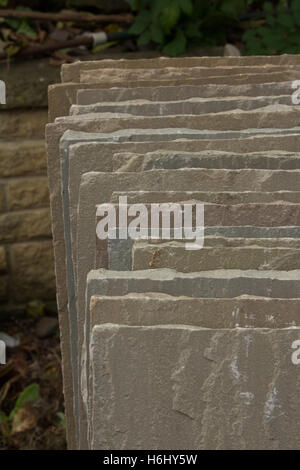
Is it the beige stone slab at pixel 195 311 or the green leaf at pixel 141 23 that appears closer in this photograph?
the beige stone slab at pixel 195 311

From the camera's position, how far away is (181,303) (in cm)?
69

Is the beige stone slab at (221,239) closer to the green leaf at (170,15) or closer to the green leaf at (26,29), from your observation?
the green leaf at (170,15)

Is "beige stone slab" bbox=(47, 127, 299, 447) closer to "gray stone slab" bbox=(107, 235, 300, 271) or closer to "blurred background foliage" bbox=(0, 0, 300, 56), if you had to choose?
"gray stone slab" bbox=(107, 235, 300, 271)

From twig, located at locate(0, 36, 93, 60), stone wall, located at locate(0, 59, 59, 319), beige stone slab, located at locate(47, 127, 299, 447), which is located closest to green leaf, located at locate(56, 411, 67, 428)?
stone wall, located at locate(0, 59, 59, 319)

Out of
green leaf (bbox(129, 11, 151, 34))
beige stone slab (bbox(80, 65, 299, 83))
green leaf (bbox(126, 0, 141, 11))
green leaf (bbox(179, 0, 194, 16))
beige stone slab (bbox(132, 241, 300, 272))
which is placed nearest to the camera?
beige stone slab (bbox(132, 241, 300, 272))

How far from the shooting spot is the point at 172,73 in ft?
4.09

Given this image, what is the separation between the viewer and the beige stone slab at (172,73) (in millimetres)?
1252

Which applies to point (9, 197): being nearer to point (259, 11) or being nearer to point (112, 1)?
point (112, 1)

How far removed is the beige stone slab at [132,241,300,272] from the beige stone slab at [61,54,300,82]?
0.66m

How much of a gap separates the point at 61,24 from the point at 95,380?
2277 millimetres

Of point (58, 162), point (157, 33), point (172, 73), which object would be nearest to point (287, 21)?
point (157, 33)

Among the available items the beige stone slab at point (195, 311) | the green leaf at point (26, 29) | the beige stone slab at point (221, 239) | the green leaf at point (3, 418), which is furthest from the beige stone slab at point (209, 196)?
the green leaf at point (26, 29)

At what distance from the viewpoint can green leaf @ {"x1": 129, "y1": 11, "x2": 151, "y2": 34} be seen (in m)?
2.32

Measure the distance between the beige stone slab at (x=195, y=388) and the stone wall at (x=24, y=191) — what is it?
6.18 feet
